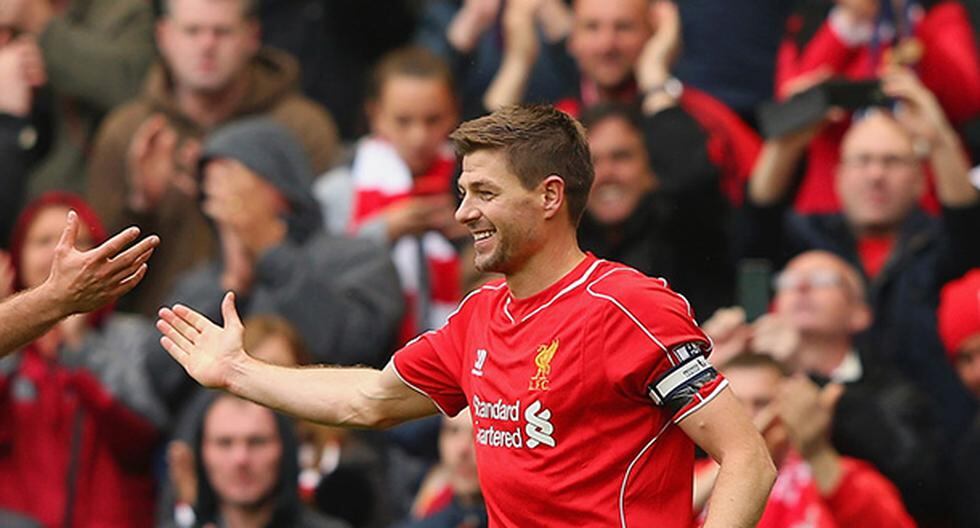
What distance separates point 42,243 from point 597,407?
4.86 m

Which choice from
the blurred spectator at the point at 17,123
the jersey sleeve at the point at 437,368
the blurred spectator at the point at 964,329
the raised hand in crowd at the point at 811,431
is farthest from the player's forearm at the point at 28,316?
the blurred spectator at the point at 17,123

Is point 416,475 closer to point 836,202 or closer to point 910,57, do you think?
point 836,202

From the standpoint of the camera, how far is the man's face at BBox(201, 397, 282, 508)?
9.38 metres

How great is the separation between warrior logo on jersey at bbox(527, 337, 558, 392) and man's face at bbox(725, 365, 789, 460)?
2572 millimetres

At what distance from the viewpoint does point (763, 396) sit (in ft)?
29.3

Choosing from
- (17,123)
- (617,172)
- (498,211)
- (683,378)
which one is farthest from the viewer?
(17,123)

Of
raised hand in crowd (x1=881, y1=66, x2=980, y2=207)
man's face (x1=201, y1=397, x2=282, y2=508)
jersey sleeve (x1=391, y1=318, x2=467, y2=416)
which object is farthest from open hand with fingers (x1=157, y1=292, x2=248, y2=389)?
raised hand in crowd (x1=881, y1=66, x2=980, y2=207)

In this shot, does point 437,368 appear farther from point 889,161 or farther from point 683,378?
point 889,161

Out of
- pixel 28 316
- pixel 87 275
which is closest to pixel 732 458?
pixel 87 275

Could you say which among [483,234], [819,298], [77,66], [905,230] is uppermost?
[77,66]

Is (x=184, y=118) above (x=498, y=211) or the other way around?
the other way around

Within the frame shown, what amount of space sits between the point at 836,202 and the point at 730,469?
448 cm

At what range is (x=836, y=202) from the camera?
34.0ft

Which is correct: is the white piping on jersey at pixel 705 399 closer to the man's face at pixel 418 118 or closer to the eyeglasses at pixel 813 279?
the eyeglasses at pixel 813 279
